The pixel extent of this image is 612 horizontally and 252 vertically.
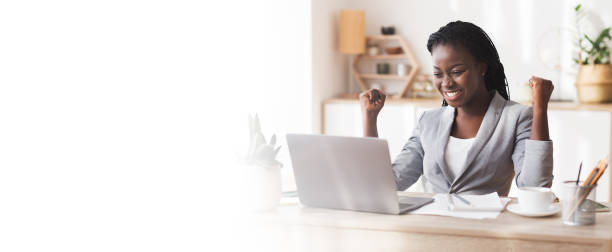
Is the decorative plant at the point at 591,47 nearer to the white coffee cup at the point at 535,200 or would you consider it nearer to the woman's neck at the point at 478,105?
the woman's neck at the point at 478,105

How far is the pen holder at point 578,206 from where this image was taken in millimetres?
1706

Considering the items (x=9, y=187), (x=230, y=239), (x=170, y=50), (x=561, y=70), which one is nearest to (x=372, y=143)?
(x=230, y=239)

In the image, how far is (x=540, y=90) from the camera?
6.71ft

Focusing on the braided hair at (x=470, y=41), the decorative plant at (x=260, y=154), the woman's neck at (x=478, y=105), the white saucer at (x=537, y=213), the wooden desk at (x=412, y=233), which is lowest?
the wooden desk at (x=412, y=233)

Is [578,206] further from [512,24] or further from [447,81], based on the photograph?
[512,24]

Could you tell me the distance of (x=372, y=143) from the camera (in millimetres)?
1804

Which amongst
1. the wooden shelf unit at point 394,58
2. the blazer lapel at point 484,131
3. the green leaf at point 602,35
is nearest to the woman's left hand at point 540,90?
the blazer lapel at point 484,131

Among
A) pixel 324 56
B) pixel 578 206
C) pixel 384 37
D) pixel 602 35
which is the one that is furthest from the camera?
pixel 384 37

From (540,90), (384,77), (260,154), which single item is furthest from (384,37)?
(260,154)

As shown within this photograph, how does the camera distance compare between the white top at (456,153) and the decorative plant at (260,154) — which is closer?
the decorative plant at (260,154)

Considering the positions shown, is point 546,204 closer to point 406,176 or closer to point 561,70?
point 406,176

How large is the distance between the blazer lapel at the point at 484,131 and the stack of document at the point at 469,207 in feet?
0.92

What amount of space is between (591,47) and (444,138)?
2670 millimetres

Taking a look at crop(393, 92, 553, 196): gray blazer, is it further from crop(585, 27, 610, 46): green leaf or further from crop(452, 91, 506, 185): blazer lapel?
crop(585, 27, 610, 46): green leaf
